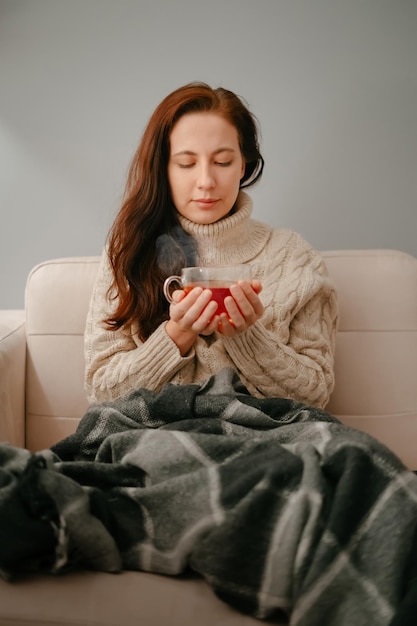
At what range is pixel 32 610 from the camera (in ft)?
2.71

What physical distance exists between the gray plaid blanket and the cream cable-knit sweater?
0.33 m

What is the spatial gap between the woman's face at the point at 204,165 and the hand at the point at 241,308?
304 millimetres

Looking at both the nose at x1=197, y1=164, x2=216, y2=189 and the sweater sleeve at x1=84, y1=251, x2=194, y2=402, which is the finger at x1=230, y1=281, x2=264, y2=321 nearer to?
the sweater sleeve at x1=84, y1=251, x2=194, y2=402

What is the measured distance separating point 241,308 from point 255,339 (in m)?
0.13

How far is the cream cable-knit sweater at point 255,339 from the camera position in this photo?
1.27 meters

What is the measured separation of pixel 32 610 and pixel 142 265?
0.76 meters

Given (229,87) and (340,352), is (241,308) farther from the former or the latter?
(229,87)

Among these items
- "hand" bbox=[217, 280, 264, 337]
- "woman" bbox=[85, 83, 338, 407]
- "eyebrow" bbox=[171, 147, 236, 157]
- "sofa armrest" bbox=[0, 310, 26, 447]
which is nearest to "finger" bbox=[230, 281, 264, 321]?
"hand" bbox=[217, 280, 264, 337]

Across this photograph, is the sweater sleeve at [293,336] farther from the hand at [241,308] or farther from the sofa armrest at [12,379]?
the sofa armrest at [12,379]

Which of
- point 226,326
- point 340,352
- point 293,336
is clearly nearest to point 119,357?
point 226,326

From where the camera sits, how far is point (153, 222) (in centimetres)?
144

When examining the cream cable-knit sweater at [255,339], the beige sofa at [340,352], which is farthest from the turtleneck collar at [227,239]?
the beige sofa at [340,352]

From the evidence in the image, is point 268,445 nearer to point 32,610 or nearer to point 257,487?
point 257,487

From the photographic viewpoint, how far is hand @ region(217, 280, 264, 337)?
1124 mm
